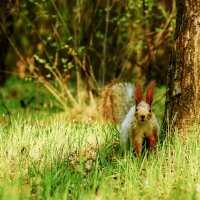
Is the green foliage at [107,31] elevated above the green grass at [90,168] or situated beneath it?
elevated above

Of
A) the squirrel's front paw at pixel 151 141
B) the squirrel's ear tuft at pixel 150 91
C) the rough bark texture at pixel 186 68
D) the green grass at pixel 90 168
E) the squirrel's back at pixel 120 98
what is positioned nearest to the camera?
the green grass at pixel 90 168

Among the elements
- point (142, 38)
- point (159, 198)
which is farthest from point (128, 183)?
point (142, 38)

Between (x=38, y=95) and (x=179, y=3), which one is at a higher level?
(x=179, y=3)

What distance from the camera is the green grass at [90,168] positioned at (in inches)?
152

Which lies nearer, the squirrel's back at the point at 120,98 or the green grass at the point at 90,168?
the green grass at the point at 90,168

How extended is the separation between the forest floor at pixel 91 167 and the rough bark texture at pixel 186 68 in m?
0.15

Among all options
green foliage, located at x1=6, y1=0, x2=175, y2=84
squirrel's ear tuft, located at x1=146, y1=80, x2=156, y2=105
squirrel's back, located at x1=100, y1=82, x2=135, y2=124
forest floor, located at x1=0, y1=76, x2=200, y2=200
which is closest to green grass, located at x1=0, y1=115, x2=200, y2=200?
forest floor, located at x1=0, y1=76, x2=200, y2=200

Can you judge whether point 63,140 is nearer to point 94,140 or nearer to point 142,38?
point 94,140

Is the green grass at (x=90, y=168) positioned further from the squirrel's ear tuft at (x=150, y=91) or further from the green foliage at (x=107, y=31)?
the green foliage at (x=107, y=31)

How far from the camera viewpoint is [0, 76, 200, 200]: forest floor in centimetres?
387

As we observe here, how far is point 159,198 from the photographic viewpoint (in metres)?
3.90

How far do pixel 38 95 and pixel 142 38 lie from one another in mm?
2588

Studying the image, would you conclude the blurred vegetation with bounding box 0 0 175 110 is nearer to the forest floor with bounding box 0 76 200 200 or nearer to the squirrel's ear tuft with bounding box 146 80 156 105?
the forest floor with bounding box 0 76 200 200

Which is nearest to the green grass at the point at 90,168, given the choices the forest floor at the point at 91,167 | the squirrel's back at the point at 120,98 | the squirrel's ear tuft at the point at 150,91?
the forest floor at the point at 91,167
